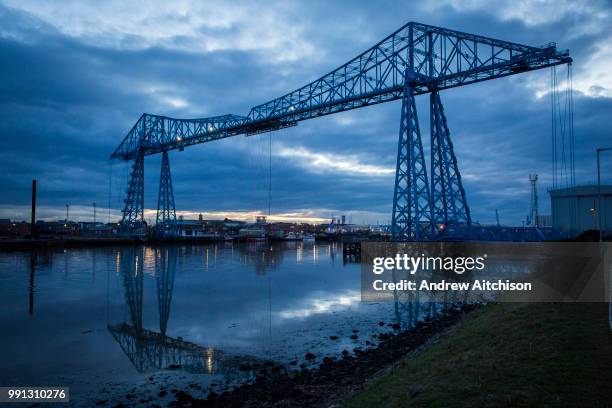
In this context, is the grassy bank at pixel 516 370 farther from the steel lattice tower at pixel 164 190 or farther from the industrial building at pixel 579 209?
the steel lattice tower at pixel 164 190

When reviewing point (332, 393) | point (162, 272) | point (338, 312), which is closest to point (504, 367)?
point (332, 393)

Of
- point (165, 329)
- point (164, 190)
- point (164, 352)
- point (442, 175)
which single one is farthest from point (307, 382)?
point (164, 190)

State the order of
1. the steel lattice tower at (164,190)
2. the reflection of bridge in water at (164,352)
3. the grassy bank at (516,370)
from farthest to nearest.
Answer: the steel lattice tower at (164,190) → the reflection of bridge in water at (164,352) → the grassy bank at (516,370)

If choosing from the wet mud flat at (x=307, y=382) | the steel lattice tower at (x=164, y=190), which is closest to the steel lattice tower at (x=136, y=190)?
the steel lattice tower at (x=164, y=190)

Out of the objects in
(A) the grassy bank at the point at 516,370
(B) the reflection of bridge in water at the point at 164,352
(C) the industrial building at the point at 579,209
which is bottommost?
(B) the reflection of bridge in water at the point at 164,352

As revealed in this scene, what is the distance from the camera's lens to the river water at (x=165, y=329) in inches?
456

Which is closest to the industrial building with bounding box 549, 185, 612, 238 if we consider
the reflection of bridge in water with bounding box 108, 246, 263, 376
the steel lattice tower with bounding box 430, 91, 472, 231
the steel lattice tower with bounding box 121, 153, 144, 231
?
the steel lattice tower with bounding box 430, 91, 472, 231

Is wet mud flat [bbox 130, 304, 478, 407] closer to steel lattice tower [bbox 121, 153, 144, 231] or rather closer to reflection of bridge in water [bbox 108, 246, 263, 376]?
reflection of bridge in water [bbox 108, 246, 263, 376]

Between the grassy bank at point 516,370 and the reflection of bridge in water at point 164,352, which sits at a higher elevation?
the grassy bank at point 516,370

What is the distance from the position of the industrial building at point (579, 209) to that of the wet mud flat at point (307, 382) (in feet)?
85.4

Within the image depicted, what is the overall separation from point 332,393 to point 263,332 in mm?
7565

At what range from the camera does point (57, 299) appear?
911 inches

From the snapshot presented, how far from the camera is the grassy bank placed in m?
6.12

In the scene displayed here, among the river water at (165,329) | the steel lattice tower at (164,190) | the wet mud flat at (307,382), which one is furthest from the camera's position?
the steel lattice tower at (164,190)
